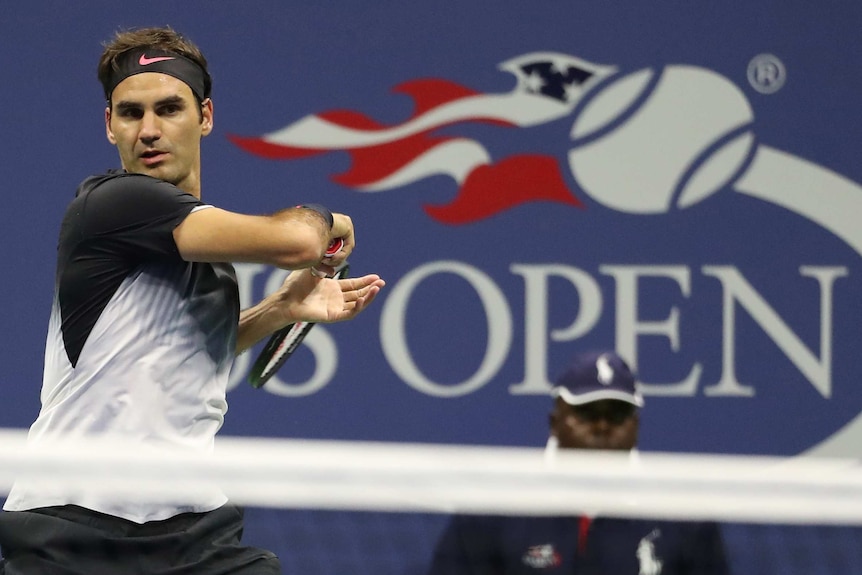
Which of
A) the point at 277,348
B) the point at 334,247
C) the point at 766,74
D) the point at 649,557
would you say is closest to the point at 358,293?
the point at 334,247

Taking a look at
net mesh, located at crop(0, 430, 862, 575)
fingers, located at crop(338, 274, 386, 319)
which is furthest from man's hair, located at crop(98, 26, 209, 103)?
net mesh, located at crop(0, 430, 862, 575)

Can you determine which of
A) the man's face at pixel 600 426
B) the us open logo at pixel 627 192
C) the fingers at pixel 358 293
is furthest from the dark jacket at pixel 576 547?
the us open logo at pixel 627 192

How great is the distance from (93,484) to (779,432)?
3190 mm

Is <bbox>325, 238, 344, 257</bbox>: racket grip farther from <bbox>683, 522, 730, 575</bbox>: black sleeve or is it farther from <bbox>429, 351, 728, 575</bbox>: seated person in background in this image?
<bbox>683, 522, 730, 575</bbox>: black sleeve

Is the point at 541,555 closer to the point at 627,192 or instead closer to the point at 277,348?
the point at 277,348

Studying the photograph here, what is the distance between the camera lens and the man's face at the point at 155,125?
3072 mm

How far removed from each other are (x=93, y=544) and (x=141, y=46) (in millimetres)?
1001

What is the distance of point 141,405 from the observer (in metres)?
2.85

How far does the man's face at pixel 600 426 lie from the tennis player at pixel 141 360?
2.16ft

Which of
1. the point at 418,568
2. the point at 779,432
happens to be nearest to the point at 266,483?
the point at 418,568

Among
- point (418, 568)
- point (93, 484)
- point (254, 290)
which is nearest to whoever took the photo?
point (93, 484)

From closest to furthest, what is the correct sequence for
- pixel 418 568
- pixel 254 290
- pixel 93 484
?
pixel 93 484 < pixel 418 568 < pixel 254 290

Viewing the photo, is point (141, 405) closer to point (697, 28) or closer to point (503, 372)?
point (503, 372)

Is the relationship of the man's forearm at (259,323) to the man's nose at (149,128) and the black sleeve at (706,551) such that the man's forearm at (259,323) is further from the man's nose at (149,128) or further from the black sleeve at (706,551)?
the black sleeve at (706,551)
